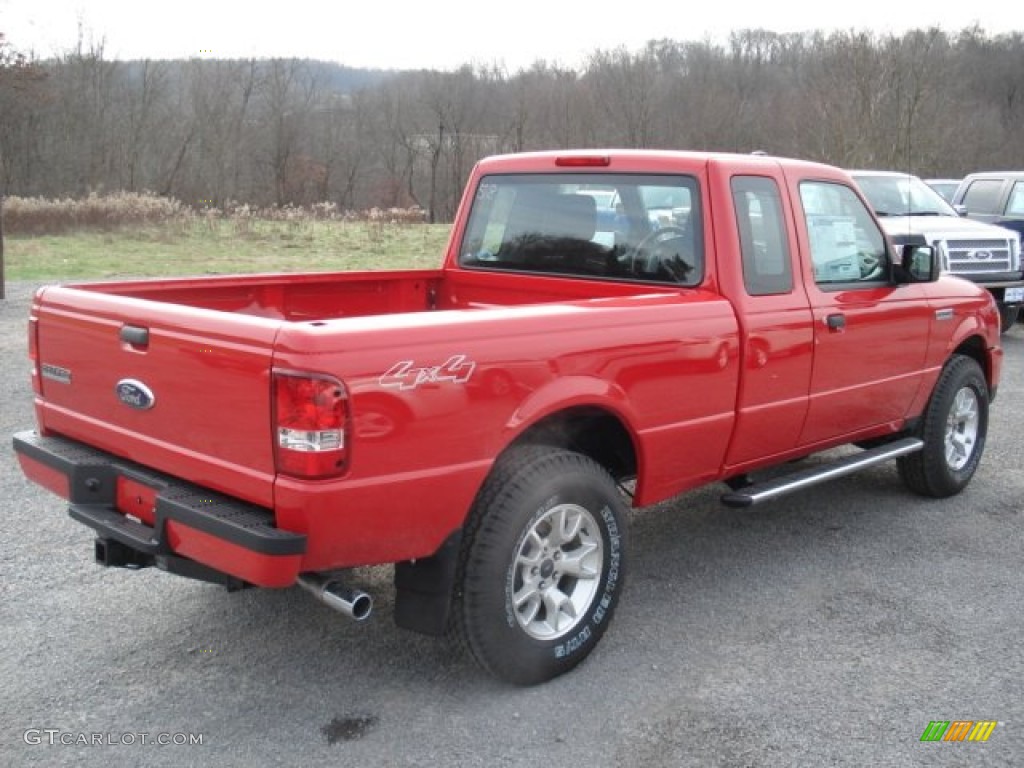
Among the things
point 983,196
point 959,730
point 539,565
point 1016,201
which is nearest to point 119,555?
point 539,565

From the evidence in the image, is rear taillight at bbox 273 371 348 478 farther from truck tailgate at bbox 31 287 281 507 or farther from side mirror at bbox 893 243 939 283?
side mirror at bbox 893 243 939 283

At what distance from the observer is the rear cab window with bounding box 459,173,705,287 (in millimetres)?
4523

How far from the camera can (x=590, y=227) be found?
4.85 metres

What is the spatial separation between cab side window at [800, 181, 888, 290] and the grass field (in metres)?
15.4

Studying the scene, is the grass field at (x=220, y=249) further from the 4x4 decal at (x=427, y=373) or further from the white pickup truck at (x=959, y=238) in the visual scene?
the 4x4 decal at (x=427, y=373)

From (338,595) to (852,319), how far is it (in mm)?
2967

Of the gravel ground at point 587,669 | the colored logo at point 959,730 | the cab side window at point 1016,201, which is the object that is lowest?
the gravel ground at point 587,669

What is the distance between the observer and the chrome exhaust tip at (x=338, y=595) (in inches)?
125

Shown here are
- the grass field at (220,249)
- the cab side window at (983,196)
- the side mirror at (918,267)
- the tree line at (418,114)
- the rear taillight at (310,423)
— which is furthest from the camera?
the tree line at (418,114)

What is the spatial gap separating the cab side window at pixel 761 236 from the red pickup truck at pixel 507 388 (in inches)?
0.5

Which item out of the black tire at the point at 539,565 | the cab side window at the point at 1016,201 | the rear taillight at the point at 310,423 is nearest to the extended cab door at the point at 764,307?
the black tire at the point at 539,565

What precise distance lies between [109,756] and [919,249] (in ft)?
14.5

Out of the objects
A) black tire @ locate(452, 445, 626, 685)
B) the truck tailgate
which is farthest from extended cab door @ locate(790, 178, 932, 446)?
the truck tailgate

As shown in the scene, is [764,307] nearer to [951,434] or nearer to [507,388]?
[507,388]
